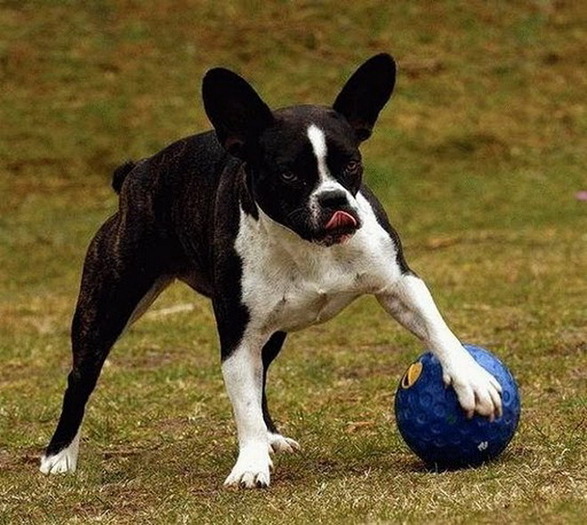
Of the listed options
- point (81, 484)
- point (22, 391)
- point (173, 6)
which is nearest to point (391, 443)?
point (81, 484)

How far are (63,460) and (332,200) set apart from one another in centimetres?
232

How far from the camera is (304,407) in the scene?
30.6ft

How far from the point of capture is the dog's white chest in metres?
6.81

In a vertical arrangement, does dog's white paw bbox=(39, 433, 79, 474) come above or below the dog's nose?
below

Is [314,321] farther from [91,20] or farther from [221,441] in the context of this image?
[91,20]

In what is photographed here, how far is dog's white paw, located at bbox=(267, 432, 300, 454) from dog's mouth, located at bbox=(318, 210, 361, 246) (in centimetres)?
166

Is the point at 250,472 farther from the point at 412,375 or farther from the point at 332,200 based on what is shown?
the point at 332,200

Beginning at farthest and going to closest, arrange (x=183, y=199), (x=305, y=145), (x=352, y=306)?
(x=352, y=306) < (x=183, y=199) < (x=305, y=145)

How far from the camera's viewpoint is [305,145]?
6.51m

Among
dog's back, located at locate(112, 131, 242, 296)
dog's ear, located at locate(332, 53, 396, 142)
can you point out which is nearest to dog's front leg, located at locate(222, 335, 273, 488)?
dog's back, located at locate(112, 131, 242, 296)

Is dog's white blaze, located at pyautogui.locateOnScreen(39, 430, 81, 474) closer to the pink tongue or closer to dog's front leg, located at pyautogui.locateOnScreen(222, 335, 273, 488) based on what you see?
dog's front leg, located at pyautogui.locateOnScreen(222, 335, 273, 488)

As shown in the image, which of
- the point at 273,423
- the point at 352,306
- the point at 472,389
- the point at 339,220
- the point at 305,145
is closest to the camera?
the point at 339,220

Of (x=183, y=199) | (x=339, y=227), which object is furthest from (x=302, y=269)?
(x=183, y=199)

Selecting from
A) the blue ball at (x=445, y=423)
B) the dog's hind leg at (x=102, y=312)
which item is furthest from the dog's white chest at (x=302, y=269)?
the dog's hind leg at (x=102, y=312)
